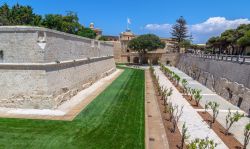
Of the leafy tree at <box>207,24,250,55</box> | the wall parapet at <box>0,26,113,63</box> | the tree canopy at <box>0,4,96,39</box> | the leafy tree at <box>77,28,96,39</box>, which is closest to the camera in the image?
the wall parapet at <box>0,26,113,63</box>

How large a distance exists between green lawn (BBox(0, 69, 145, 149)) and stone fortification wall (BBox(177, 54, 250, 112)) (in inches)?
270

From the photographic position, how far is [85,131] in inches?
439

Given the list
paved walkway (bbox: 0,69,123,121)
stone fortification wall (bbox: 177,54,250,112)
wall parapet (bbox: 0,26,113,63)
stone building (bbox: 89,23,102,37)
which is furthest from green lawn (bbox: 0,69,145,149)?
stone building (bbox: 89,23,102,37)

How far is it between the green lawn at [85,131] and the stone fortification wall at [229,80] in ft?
22.5

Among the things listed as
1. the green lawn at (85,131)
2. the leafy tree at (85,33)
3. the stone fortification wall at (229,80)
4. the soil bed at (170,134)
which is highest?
the leafy tree at (85,33)

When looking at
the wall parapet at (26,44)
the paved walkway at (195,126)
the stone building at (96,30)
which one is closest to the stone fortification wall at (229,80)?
the paved walkway at (195,126)

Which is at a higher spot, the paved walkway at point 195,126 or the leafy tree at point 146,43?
the leafy tree at point 146,43

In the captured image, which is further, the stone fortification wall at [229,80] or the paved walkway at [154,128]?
the stone fortification wall at [229,80]

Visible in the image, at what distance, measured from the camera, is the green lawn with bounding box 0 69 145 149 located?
9711mm

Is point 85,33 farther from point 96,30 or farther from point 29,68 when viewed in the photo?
point 29,68

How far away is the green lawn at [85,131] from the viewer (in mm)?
9711

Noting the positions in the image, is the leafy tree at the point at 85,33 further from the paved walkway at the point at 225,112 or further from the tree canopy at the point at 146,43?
the paved walkway at the point at 225,112

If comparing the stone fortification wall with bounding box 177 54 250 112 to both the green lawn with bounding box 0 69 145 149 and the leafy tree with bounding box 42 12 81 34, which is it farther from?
the leafy tree with bounding box 42 12 81 34

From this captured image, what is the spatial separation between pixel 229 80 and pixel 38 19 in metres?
44.5
